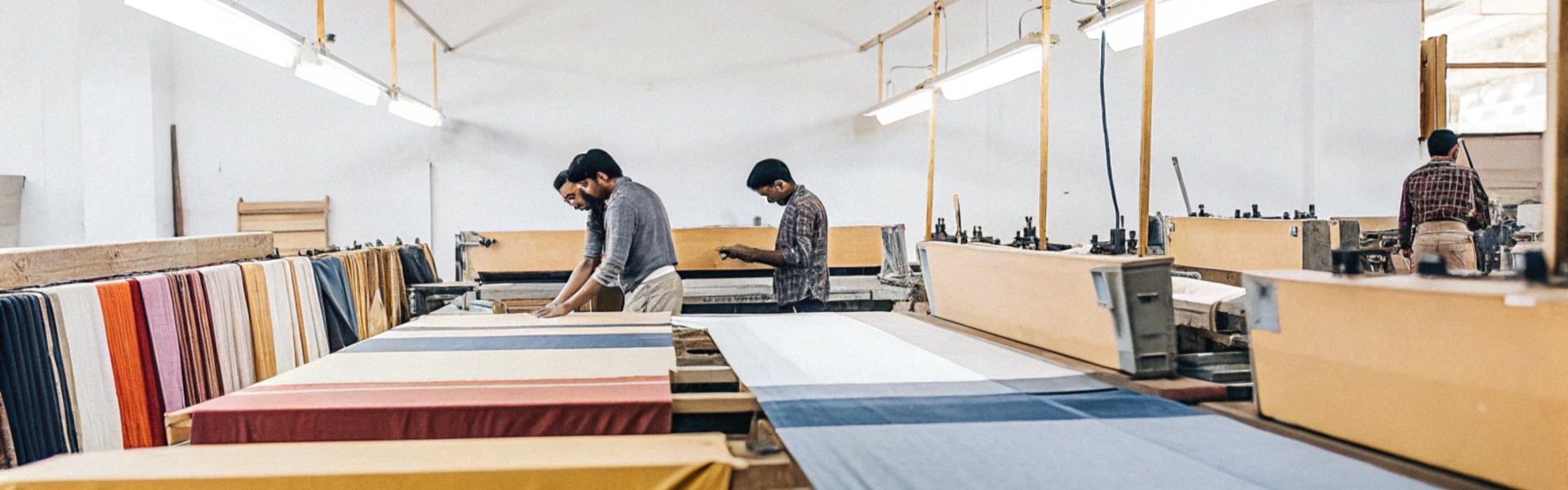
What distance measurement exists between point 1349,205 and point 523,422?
26.8 feet

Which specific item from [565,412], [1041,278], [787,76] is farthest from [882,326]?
[787,76]

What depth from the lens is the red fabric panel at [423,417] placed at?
1.59 metres

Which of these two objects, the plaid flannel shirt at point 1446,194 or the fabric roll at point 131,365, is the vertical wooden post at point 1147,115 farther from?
the plaid flannel shirt at point 1446,194

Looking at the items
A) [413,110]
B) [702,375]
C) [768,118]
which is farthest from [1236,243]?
[413,110]

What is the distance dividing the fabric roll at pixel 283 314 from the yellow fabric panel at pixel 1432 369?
3108mm

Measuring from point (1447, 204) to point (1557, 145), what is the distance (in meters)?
4.60

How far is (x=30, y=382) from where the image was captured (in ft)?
5.80

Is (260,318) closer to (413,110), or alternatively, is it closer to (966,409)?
(966,409)

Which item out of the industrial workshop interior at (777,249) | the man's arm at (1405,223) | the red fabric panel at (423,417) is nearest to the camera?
the industrial workshop interior at (777,249)

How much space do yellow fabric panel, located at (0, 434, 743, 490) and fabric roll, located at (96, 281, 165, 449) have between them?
2.16 feet

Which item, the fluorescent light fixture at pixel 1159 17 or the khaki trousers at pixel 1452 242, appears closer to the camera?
the fluorescent light fixture at pixel 1159 17

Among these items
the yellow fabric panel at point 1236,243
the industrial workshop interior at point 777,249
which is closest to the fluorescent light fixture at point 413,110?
the industrial workshop interior at point 777,249

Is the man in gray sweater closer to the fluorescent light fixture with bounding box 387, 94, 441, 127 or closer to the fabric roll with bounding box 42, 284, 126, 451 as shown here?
the fabric roll with bounding box 42, 284, 126, 451

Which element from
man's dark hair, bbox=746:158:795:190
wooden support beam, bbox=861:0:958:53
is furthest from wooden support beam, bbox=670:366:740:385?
wooden support beam, bbox=861:0:958:53
